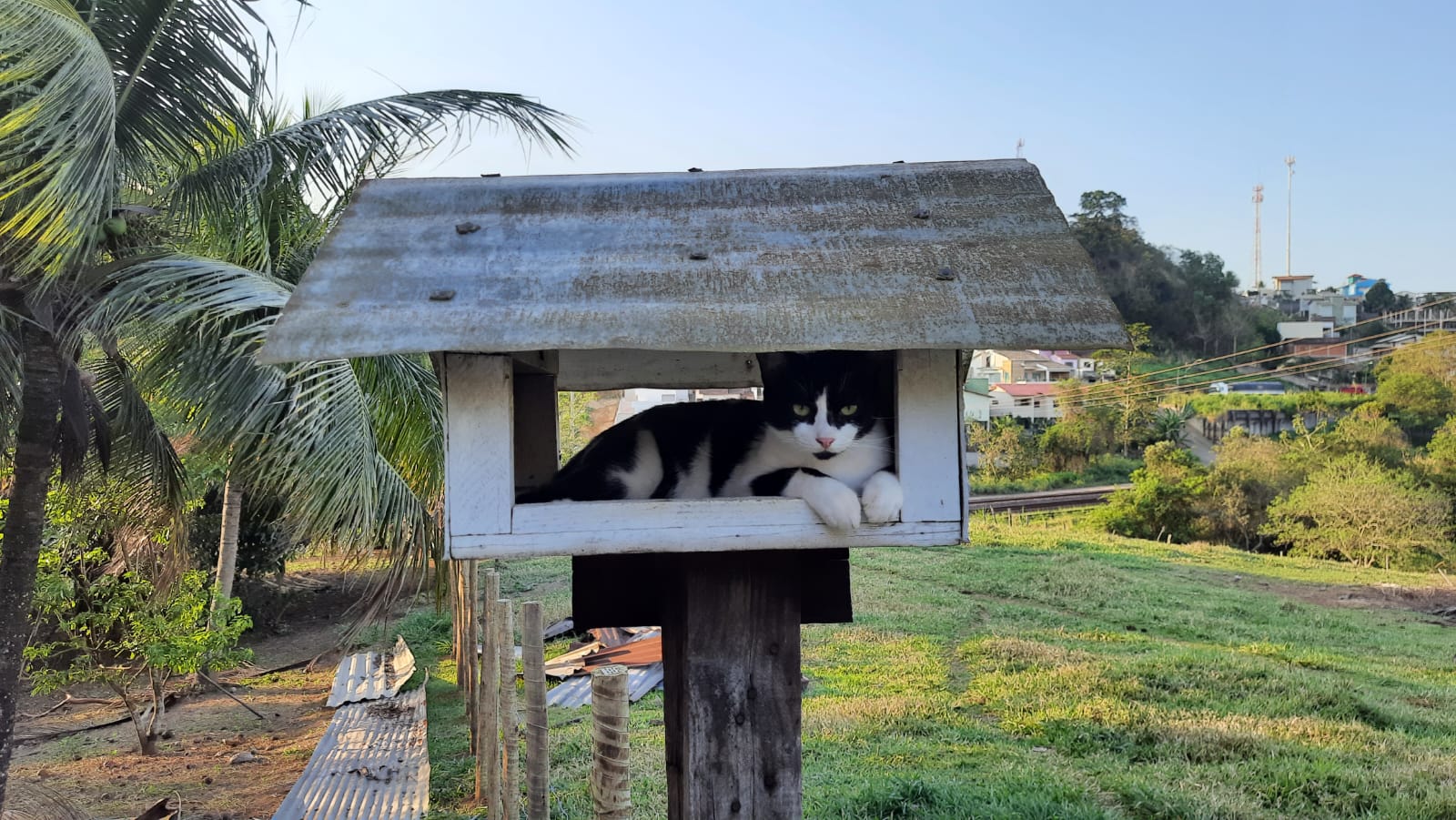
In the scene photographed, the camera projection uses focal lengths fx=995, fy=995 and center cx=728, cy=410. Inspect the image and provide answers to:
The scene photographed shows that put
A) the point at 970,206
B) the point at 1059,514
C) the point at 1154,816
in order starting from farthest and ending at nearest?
1. the point at 1059,514
2. the point at 1154,816
3. the point at 970,206

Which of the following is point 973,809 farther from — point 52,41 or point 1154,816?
point 52,41

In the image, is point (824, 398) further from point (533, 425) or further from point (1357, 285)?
point (1357, 285)

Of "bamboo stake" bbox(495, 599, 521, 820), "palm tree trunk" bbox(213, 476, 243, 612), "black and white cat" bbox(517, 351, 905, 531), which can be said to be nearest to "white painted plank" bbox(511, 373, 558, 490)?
"black and white cat" bbox(517, 351, 905, 531)

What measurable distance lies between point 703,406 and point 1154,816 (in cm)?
490

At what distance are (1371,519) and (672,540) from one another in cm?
2879

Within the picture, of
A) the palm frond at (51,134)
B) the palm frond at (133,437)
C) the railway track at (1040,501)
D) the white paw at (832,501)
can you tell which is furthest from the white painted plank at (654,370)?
the railway track at (1040,501)

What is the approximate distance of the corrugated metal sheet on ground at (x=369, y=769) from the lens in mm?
7613

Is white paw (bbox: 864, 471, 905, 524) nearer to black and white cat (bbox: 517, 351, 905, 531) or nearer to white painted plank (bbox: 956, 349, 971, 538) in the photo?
black and white cat (bbox: 517, 351, 905, 531)

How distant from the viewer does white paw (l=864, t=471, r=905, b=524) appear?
8.35 ft

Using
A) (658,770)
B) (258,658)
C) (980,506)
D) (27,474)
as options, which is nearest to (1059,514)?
(980,506)

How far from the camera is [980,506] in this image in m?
32.2

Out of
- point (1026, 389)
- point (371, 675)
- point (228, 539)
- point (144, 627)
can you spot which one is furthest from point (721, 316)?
point (1026, 389)

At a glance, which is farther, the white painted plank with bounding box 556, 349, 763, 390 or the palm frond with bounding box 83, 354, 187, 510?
the palm frond with bounding box 83, 354, 187, 510

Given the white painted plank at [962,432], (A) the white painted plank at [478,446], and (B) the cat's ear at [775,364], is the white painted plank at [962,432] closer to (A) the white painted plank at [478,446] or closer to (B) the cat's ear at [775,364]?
(B) the cat's ear at [775,364]
